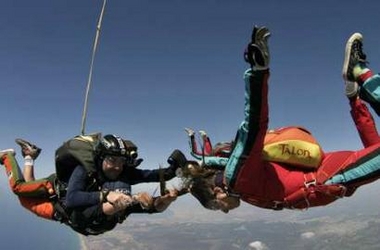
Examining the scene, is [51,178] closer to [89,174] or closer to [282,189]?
[89,174]

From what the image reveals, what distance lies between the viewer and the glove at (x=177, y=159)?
436cm

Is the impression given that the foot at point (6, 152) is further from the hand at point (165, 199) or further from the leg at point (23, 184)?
the hand at point (165, 199)

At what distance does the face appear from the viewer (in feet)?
14.3

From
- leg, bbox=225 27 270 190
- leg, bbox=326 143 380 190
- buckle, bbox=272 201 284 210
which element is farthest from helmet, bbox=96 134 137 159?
leg, bbox=326 143 380 190

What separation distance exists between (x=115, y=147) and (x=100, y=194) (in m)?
0.52

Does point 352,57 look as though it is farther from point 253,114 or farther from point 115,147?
point 115,147

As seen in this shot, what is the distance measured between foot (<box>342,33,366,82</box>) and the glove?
5.92ft

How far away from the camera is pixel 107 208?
4.01 m

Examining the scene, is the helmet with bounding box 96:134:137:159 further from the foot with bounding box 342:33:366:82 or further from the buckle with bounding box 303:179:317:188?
the foot with bounding box 342:33:366:82

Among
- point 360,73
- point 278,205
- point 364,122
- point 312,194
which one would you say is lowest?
point 278,205

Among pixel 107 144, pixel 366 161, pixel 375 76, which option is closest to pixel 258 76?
pixel 375 76

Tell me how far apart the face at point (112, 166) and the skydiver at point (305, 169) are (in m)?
0.82

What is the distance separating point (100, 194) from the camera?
13.4 feet

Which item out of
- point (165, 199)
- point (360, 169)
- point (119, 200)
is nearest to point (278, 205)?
point (360, 169)
